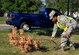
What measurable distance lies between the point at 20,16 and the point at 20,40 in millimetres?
10996

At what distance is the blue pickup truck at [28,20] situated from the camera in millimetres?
20875

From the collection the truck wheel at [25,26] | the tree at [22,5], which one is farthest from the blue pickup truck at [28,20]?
the tree at [22,5]

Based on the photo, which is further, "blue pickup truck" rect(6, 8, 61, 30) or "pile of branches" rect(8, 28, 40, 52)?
"blue pickup truck" rect(6, 8, 61, 30)

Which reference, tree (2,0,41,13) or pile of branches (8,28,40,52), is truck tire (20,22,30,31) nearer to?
tree (2,0,41,13)

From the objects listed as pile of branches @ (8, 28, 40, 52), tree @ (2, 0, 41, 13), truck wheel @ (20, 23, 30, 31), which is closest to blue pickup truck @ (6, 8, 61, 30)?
truck wheel @ (20, 23, 30, 31)

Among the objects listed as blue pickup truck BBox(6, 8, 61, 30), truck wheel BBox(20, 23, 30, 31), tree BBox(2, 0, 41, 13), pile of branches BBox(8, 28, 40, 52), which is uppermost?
pile of branches BBox(8, 28, 40, 52)

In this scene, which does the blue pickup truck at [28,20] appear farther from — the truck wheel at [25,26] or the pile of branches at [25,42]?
the pile of branches at [25,42]

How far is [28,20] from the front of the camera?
21.4m

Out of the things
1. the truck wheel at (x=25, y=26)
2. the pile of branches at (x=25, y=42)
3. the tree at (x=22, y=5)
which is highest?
the pile of branches at (x=25, y=42)

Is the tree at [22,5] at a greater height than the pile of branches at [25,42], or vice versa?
the pile of branches at [25,42]

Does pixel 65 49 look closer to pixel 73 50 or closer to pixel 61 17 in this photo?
pixel 73 50

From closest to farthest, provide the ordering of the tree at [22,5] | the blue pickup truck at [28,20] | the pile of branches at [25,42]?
the pile of branches at [25,42] < the tree at [22,5] < the blue pickup truck at [28,20]

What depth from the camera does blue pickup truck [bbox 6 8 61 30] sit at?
68.5ft

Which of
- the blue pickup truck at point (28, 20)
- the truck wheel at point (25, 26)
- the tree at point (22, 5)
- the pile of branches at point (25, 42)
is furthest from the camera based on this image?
the blue pickup truck at point (28, 20)
